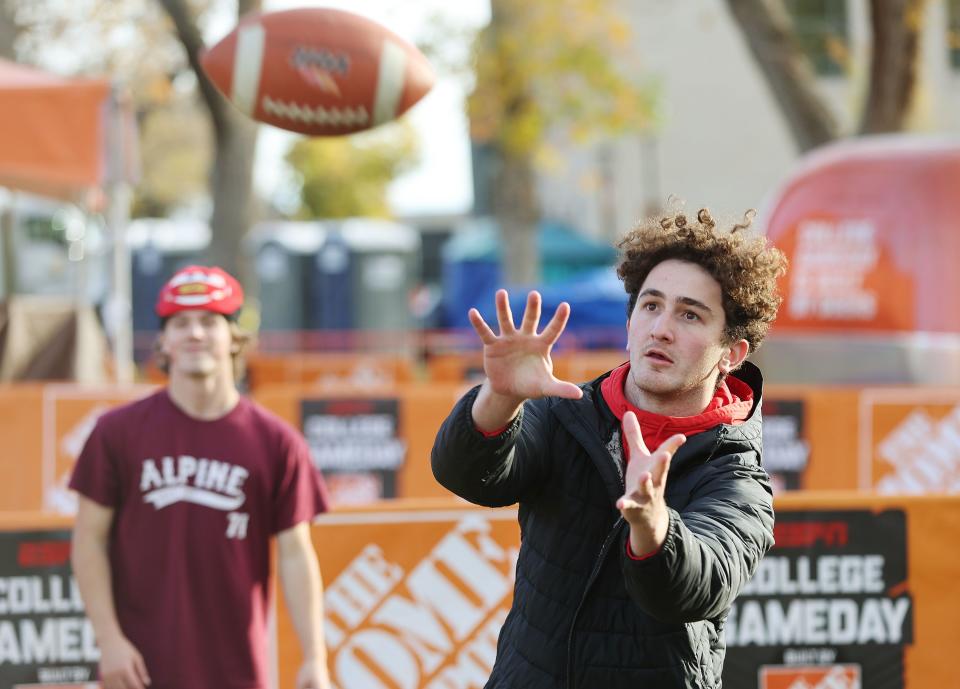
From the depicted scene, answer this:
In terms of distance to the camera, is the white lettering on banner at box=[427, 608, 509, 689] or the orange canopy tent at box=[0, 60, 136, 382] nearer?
the white lettering on banner at box=[427, 608, 509, 689]

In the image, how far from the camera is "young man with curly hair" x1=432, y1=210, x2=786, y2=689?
268 cm

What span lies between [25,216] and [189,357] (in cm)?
2305

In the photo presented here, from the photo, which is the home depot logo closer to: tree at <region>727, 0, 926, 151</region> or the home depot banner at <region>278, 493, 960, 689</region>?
the home depot banner at <region>278, 493, 960, 689</region>

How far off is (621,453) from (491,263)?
84.9 feet

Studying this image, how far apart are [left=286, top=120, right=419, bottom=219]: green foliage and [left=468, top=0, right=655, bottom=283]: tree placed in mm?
26930

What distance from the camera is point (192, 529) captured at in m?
4.26

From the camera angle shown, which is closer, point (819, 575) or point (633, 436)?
point (633, 436)

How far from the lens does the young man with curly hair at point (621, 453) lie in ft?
8.79

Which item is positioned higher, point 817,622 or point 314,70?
point 314,70

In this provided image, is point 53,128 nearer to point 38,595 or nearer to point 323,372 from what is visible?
point 38,595


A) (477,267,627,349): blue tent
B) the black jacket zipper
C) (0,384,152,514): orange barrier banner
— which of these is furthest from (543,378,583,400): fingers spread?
(477,267,627,349): blue tent

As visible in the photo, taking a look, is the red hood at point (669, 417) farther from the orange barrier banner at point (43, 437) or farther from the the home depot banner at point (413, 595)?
the orange barrier banner at point (43, 437)

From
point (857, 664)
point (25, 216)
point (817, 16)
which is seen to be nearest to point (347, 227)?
point (25, 216)

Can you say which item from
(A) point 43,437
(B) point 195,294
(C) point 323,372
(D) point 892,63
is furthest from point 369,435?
(D) point 892,63
